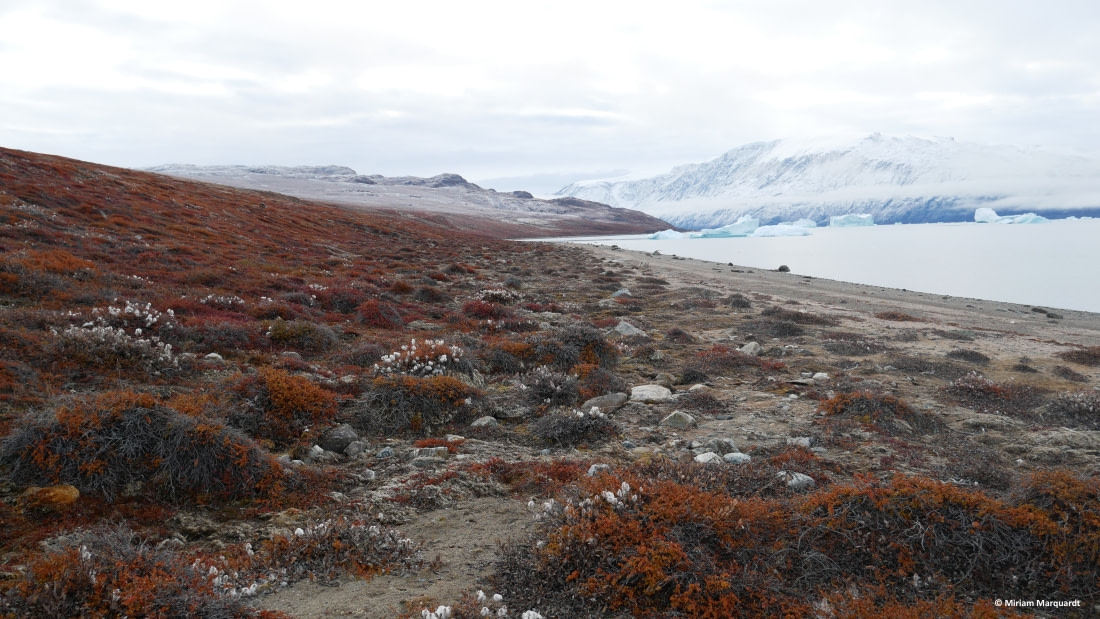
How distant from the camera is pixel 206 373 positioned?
760 centimetres

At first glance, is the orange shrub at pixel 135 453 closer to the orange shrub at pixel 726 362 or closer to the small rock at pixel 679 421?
the small rock at pixel 679 421

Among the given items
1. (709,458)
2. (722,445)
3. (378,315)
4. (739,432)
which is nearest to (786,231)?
(378,315)

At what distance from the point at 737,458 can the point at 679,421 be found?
4.53ft

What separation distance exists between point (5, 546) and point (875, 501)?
6.19 metres

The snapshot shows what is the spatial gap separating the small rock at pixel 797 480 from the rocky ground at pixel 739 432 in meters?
0.03

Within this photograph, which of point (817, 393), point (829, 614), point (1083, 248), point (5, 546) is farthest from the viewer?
point (1083, 248)

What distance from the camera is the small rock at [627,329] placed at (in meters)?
13.6

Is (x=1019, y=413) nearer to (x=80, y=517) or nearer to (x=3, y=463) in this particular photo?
(x=80, y=517)

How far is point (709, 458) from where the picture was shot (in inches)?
233

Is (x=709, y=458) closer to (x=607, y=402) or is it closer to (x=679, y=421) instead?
(x=679, y=421)

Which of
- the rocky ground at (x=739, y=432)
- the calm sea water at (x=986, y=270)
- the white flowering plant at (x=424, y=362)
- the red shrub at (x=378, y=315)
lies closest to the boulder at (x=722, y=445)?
the rocky ground at (x=739, y=432)

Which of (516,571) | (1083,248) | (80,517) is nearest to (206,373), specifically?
(80,517)

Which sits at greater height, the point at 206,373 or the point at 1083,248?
the point at 1083,248

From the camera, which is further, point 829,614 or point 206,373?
point 206,373
